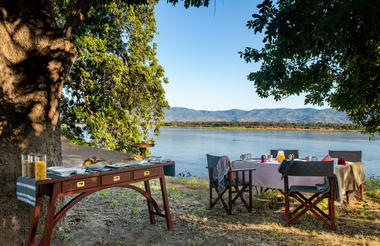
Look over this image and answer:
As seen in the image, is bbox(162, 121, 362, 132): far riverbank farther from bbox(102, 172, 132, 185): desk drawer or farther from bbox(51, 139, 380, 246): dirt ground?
bbox(102, 172, 132, 185): desk drawer

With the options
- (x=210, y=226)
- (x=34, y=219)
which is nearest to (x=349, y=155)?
(x=210, y=226)

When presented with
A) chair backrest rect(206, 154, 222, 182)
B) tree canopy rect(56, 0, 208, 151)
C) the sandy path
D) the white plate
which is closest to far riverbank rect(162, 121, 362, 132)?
the sandy path

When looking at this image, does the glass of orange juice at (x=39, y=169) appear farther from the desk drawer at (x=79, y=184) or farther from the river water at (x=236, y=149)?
the river water at (x=236, y=149)

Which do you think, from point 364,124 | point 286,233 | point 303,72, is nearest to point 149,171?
point 286,233

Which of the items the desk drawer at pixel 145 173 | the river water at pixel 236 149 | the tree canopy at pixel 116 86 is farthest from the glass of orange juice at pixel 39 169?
the river water at pixel 236 149

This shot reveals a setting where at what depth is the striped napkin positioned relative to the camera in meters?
2.21

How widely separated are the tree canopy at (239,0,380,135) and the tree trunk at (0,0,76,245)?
2.41 metres

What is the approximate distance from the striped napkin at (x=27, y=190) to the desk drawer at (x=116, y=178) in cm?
63

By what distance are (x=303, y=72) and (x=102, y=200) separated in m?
4.85

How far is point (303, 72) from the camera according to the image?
546cm

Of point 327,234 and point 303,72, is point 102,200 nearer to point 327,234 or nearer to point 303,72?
point 327,234

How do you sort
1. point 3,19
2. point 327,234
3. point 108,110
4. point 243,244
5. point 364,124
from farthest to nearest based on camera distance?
1. point 108,110
2. point 364,124
3. point 327,234
4. point 243,244
5. point 3,19

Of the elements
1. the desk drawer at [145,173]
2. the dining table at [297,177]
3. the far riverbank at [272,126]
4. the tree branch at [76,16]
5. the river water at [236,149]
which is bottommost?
the river water at [236,149]

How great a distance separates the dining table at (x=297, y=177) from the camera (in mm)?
3879
